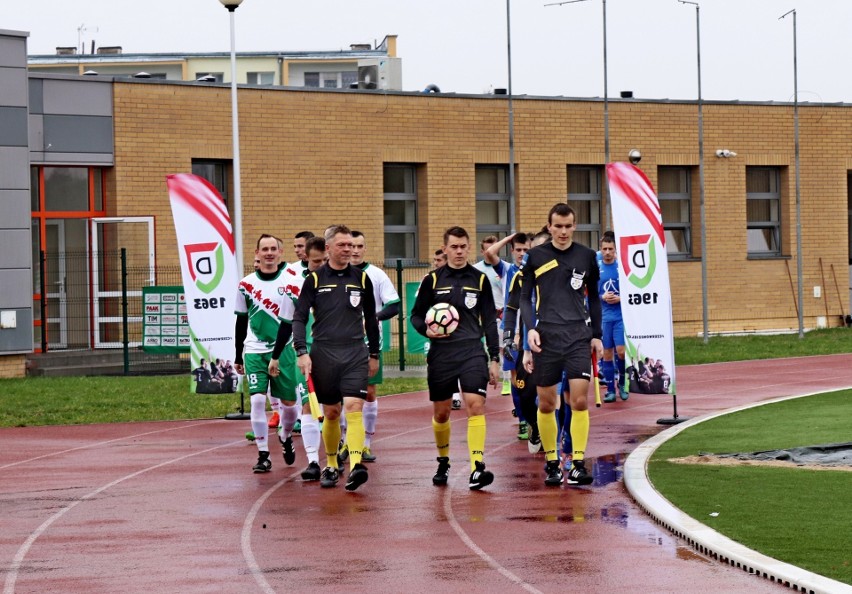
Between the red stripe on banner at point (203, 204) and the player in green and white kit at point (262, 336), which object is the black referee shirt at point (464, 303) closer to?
the player in green and white kit at point (262, 336)

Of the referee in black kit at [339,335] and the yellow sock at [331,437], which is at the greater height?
the referee in black kit at [339,335]

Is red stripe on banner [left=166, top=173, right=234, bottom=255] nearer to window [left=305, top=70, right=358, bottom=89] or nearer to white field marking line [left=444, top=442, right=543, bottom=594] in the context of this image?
white field marking line [left=444, top=442, right=543, bottom=594]

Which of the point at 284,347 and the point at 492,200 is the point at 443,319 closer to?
the point at 284,347

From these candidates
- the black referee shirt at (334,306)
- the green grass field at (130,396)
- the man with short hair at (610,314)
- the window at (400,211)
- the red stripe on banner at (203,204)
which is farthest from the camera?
the window at (400,211)

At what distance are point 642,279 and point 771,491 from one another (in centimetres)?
552

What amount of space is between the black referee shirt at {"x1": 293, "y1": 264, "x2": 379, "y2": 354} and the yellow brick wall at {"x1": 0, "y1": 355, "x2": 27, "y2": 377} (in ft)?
52.5

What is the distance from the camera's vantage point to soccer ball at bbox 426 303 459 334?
12.0m

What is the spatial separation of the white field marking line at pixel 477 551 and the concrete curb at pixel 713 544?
4.06 feet

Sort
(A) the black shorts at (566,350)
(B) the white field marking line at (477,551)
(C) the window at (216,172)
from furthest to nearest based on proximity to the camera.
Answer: (C) the window at (216,172)
(A) the black shorts at (566,350)
(B) the white field marking line at (477,551)

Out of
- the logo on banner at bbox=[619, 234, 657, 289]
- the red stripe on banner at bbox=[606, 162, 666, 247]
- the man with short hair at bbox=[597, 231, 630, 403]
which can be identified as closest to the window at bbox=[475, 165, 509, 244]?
the man with short hair at bbox=[597, 231, 630, 403]

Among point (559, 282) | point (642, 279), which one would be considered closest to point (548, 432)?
point (559, 282)

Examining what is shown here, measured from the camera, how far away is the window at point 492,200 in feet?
115

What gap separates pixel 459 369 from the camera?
474 inches

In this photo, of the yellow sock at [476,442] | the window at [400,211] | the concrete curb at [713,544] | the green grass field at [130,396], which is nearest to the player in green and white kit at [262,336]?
the yellow sock at [476,442]
